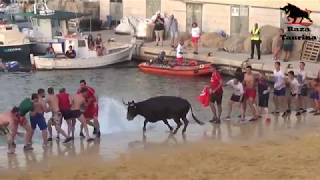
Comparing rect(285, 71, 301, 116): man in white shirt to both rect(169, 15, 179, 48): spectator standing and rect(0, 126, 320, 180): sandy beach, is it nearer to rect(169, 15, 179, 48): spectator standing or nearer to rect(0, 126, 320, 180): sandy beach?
rect(0, 126, 320, 180): sandy beach

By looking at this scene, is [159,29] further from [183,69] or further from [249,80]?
[249,80]

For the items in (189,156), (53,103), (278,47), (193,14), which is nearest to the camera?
(189,156)

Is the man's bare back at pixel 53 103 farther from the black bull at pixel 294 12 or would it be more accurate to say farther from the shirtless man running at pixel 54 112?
the black bull at pixel 294 12

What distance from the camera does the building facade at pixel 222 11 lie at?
3681 centimetres

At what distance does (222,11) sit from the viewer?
3975cm

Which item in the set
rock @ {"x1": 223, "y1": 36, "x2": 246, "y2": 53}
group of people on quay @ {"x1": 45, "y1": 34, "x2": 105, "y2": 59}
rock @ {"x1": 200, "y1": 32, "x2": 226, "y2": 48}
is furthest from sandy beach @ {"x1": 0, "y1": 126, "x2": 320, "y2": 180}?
group of people on quay @ {"x1": 45, "y1": 34, "x2": 105, "y2": 59}

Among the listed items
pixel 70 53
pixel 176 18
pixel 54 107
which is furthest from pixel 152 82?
pixel 54 107

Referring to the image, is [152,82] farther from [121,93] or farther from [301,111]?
[301,111]

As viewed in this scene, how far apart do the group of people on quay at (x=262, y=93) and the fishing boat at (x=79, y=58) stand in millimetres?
16070

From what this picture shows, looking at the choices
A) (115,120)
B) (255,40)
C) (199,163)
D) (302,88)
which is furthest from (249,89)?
(255,40)

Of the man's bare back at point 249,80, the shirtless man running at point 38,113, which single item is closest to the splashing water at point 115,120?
the shirtless man running at point 38,113

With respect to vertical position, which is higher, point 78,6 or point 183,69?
point 78,6

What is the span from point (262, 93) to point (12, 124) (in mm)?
7701

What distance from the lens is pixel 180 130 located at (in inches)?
770
